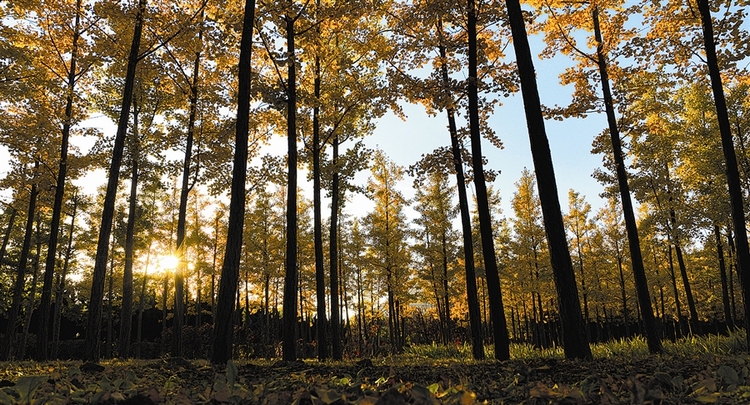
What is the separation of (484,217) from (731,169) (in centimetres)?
497

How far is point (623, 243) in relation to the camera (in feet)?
95.5

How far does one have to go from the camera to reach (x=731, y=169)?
8.84m

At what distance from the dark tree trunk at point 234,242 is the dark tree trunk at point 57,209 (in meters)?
7.35

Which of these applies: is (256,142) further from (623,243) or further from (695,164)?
(623,243)

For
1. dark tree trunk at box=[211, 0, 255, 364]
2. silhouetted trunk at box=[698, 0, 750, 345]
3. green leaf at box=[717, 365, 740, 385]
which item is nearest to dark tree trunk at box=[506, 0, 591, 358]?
green leaf at box=[717, 365, 740, 385]

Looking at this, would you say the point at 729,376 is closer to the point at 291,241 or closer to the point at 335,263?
the point at 291,241

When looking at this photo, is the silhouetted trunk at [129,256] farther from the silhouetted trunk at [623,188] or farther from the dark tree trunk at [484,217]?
the silhouetted trunk at [623,188]

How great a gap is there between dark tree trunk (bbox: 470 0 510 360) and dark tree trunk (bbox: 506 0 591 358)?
1930 mm

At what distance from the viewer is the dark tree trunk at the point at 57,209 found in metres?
12.4

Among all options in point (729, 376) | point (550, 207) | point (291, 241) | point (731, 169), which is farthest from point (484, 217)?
point (729, 376)

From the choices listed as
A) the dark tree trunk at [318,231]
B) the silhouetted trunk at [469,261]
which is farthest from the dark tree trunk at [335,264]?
the silhouetted trunk at [469,261]

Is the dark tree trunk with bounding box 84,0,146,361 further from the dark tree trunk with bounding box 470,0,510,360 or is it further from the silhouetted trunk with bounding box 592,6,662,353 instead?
the silhouetted trunk with bounding box 592,6,662,353

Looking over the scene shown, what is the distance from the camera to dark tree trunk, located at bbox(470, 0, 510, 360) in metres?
8.64

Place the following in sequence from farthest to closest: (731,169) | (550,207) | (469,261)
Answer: (469,261) < (731,169) < (550,207)
